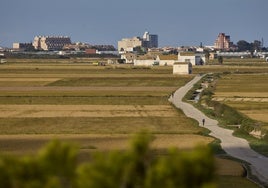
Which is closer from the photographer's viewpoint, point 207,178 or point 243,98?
point 207,178

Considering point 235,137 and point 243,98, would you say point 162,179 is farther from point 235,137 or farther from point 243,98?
point 243,98

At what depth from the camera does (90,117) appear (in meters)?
46.7

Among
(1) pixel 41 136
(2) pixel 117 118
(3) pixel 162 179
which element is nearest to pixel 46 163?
(3) pixel 162 179

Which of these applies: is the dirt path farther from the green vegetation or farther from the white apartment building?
the white apartment building

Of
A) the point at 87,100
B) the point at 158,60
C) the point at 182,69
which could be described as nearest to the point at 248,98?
the point at 87,100

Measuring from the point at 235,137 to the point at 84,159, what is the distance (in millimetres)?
13327

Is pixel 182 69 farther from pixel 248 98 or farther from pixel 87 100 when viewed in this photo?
pixel 87 100

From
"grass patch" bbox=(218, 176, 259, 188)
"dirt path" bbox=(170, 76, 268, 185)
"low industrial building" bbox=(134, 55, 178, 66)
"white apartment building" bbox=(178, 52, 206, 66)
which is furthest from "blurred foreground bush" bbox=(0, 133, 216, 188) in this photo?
"low industrial building" bbox=(134, 55, 178, 66)

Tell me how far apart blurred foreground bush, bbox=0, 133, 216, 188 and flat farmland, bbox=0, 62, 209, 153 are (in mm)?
12818

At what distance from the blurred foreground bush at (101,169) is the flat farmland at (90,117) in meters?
12.8

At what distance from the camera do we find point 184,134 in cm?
3772

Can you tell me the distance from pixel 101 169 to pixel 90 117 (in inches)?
1556

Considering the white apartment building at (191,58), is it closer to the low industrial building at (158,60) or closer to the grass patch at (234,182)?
the low industrial building at (158,60)

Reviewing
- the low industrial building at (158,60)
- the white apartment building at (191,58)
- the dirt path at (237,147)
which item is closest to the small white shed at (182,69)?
the white apartment building at (191,58)
